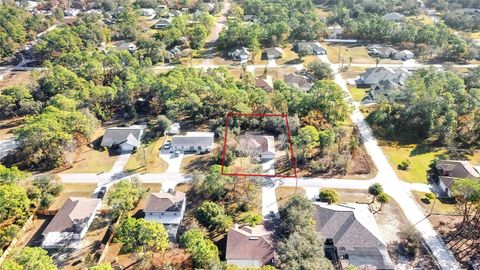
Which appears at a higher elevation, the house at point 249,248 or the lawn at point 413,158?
the house at point 249,248

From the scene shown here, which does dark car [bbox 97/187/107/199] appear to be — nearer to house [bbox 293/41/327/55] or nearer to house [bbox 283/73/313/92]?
house [bbox 283/73/313/92]

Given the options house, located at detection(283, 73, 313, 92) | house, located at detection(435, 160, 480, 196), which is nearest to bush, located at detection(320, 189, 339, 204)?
house, located at detection(435, 160, 480, 196)

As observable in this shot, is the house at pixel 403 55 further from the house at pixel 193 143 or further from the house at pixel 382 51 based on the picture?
the house at pixel 193 143

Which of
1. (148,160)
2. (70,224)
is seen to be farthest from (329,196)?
(70,224)

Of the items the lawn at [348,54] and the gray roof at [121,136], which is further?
the lawn at [348,54]

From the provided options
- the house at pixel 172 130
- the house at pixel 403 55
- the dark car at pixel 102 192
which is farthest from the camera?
the house at pixel 403 55

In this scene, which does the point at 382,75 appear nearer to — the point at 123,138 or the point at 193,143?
the point at 193,143

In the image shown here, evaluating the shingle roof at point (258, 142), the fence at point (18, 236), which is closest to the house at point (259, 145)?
the shingle roof at point (258, 142)

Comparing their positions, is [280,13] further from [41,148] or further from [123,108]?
[41,148]
